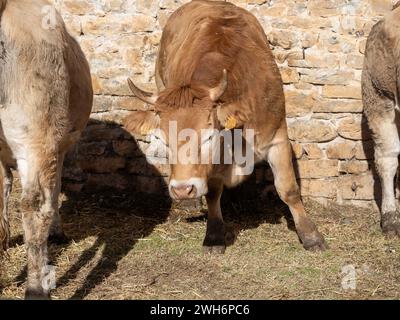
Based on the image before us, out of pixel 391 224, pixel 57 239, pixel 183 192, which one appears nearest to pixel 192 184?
pixel 183 192

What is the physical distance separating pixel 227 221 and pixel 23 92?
3051 mm

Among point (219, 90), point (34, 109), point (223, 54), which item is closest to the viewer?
point (34, 109)

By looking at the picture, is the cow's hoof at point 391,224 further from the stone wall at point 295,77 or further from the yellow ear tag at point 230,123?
the yellow ear tag at point 230,123

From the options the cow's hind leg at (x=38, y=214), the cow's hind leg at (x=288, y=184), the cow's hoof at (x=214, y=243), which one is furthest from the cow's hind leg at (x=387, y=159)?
the cow's hind leg at (x=38, y=214)

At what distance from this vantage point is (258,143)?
5.74 metres

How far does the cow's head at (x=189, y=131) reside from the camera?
489cm

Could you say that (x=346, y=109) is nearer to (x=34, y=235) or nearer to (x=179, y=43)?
(x=179, y=43)

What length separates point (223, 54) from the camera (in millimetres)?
5594

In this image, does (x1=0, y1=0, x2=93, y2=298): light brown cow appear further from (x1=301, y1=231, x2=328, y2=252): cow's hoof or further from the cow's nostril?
(x1=301, y1=231, x2=328, y2=252): cow's hoof

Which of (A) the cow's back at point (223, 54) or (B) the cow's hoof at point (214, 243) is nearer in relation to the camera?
(A) the cow's back at point (223, 54)

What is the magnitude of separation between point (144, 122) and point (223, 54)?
2.94ft

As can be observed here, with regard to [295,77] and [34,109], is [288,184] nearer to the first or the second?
[295,77]

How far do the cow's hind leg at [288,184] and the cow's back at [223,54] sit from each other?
348mm

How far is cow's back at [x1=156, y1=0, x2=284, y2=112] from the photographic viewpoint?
17.7ft
